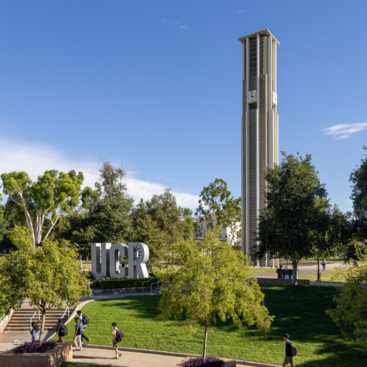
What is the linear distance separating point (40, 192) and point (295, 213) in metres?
35.7

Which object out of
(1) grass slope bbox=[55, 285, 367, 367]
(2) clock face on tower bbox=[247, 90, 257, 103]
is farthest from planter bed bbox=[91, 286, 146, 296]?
(2) clock face on tower bbox=[247, 90, 257, 103]

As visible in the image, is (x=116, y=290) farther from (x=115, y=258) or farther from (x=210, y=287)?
(x=210, y=287)

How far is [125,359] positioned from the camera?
14188 millimetres

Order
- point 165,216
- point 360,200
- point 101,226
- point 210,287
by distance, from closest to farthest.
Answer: point 210,287, point 360,200, point 101,226, point 165,216

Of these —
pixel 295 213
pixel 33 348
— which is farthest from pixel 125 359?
pixel 295 213

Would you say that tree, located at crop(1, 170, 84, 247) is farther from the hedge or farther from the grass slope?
the grass slope

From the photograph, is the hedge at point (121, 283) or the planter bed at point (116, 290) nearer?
the planter bed at point (116, 290)

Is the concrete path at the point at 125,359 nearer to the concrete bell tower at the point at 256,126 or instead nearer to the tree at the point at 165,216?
the tree at the point at 165,216

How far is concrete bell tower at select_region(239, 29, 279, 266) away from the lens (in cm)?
5566

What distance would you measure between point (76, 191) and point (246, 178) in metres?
26.9

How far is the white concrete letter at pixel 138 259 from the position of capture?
3000cm

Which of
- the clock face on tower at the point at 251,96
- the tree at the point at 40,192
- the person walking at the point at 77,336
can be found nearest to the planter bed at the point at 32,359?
the person walking at the point at 77,336

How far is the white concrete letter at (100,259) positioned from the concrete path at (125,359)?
54.3 feet

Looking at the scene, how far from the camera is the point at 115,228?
142 ft
